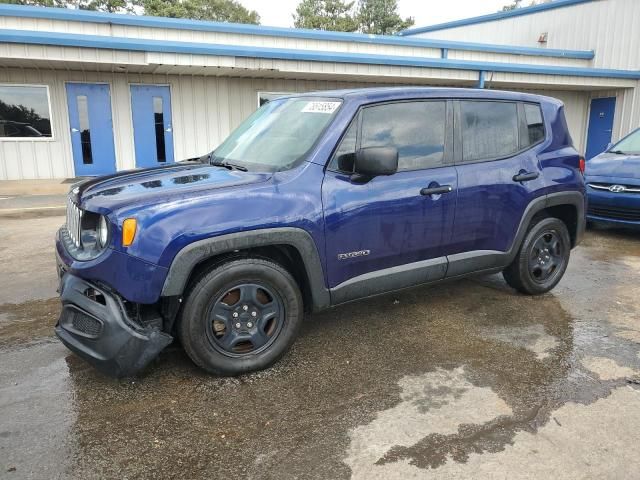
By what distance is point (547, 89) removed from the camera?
62.7ft

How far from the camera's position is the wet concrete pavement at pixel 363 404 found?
2.52m

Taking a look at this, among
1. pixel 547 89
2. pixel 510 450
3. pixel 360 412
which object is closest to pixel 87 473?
pixel 360 412

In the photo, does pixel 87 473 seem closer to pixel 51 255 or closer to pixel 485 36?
pixel 51 255

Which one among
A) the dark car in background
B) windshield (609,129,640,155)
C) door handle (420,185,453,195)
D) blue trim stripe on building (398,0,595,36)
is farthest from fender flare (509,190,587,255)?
blue trim stripe on building (398,0,595,36)

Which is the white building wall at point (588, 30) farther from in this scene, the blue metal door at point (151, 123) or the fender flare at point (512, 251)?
the fender flare at point (512, 251)

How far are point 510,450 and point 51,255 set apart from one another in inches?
228

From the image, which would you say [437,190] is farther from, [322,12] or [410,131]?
[322,12]

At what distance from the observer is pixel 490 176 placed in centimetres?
417

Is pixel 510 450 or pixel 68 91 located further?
pixel 68 91

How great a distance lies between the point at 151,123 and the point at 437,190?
11.8 m

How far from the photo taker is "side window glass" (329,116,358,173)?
3514 mm

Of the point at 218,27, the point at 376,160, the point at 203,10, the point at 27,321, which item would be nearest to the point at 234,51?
the point at 218,27

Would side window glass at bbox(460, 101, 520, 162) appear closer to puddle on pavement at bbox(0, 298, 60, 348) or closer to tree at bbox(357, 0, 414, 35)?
puddle on pavement at bbox(0, 298, 60, 348)

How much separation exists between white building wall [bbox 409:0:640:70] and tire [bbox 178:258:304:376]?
2012 centimetres
